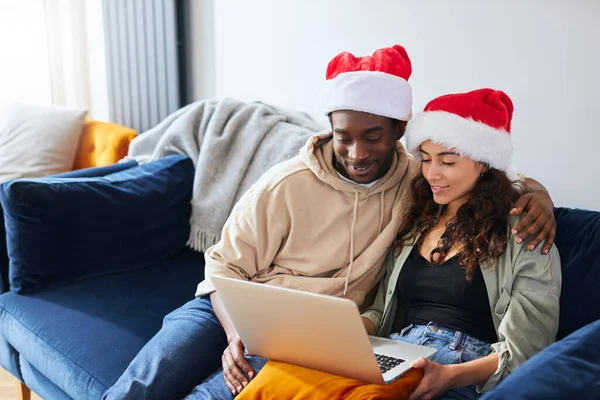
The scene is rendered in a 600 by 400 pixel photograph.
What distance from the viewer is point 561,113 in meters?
1.77

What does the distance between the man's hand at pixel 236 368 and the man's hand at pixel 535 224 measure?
2.06ft

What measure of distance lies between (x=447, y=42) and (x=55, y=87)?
78.2 inches

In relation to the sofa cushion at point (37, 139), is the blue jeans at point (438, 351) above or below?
below

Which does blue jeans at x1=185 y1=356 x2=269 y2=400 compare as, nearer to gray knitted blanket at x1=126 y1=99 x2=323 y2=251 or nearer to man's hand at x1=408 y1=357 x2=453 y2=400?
man's hand at x1=408 y1=357 x2=453 y2=400

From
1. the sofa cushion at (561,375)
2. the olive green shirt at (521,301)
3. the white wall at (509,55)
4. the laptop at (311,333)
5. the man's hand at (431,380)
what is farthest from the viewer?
the white wall at (509,55)

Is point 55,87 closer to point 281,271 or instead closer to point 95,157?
point 95,157

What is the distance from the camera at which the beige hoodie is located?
157 cm

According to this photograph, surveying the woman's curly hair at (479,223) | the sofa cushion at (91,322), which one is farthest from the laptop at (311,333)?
the sofa cushion at (91,322)

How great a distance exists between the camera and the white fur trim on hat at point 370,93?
1476 mm

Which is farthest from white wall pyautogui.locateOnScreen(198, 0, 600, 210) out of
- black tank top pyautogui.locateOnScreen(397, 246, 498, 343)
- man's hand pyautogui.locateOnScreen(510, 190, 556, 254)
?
black tank top pyautogui.locateOnScreen(397, 246, 498, 343)

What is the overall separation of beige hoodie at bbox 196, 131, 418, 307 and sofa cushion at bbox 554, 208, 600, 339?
38 cm

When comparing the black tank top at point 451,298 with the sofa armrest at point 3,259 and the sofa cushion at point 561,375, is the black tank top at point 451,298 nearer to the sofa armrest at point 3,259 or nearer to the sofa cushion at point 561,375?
A: the sofa cushion at point 561,375

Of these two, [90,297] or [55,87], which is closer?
[90,297]

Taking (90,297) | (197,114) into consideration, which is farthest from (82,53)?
(90,297)
